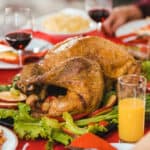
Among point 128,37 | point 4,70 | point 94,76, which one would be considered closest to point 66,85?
point 94,76

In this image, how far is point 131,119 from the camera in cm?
151

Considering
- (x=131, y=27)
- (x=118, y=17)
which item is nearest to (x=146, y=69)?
(x=131, y=27)

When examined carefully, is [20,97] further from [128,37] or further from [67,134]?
[128,37]

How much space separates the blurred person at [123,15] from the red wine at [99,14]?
100 millimetres

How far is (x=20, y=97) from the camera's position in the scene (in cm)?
172

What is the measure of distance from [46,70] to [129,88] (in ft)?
1.20

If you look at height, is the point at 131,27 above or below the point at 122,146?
above

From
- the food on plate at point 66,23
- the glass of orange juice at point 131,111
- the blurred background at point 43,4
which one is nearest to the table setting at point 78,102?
the glass of orange juice at point 131,111

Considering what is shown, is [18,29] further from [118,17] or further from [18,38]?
[118,17]

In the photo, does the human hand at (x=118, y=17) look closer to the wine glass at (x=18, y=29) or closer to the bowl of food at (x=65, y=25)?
the bowl of food at (x=65, y=25)

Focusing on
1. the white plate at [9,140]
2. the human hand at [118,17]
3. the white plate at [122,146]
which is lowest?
the white plate at [122,146]

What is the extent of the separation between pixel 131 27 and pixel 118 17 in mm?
156

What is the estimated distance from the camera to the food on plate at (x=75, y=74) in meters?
1.60

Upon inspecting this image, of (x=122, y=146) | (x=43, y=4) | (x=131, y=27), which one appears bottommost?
(x=43, y=4)
